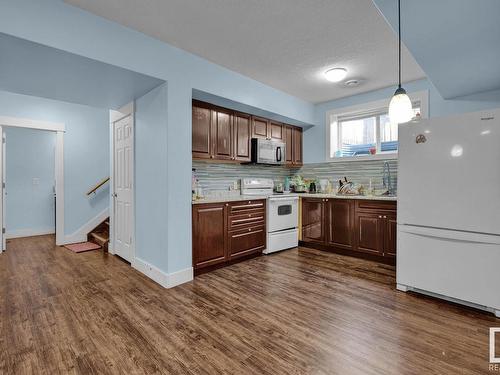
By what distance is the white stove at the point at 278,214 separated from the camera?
13.1 ft

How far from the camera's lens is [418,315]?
2.20 meters

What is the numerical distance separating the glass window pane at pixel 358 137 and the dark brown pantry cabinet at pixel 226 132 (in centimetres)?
109

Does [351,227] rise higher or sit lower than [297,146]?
lower

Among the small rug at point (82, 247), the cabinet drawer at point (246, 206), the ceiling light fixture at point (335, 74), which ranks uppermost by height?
the ceiling light fixture at point (335, 74)

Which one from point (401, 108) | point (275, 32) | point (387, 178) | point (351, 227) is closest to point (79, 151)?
point (275, 32)

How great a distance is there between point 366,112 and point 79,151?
199 inches

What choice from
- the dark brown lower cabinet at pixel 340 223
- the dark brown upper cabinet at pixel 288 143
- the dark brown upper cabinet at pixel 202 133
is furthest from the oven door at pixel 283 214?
the dark brown upper cabinet at pixel 202 133

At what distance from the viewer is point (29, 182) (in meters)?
5.37

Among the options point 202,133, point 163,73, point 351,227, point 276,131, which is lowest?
point 351,227

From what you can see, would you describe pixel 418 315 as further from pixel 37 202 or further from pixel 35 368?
pixel 37 202

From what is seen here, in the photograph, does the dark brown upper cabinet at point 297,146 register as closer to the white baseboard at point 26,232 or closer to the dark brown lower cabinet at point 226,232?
the dark brown lower cabinet at point 226,232

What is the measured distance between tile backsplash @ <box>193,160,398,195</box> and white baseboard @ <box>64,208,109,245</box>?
2464 mm

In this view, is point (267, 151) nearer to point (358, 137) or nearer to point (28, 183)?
point (358, 137)

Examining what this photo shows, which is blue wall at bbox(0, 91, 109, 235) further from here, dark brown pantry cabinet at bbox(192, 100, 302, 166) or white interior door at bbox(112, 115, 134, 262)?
dark brown pantry cabinet at bbox(192, 100, 302, 166)
